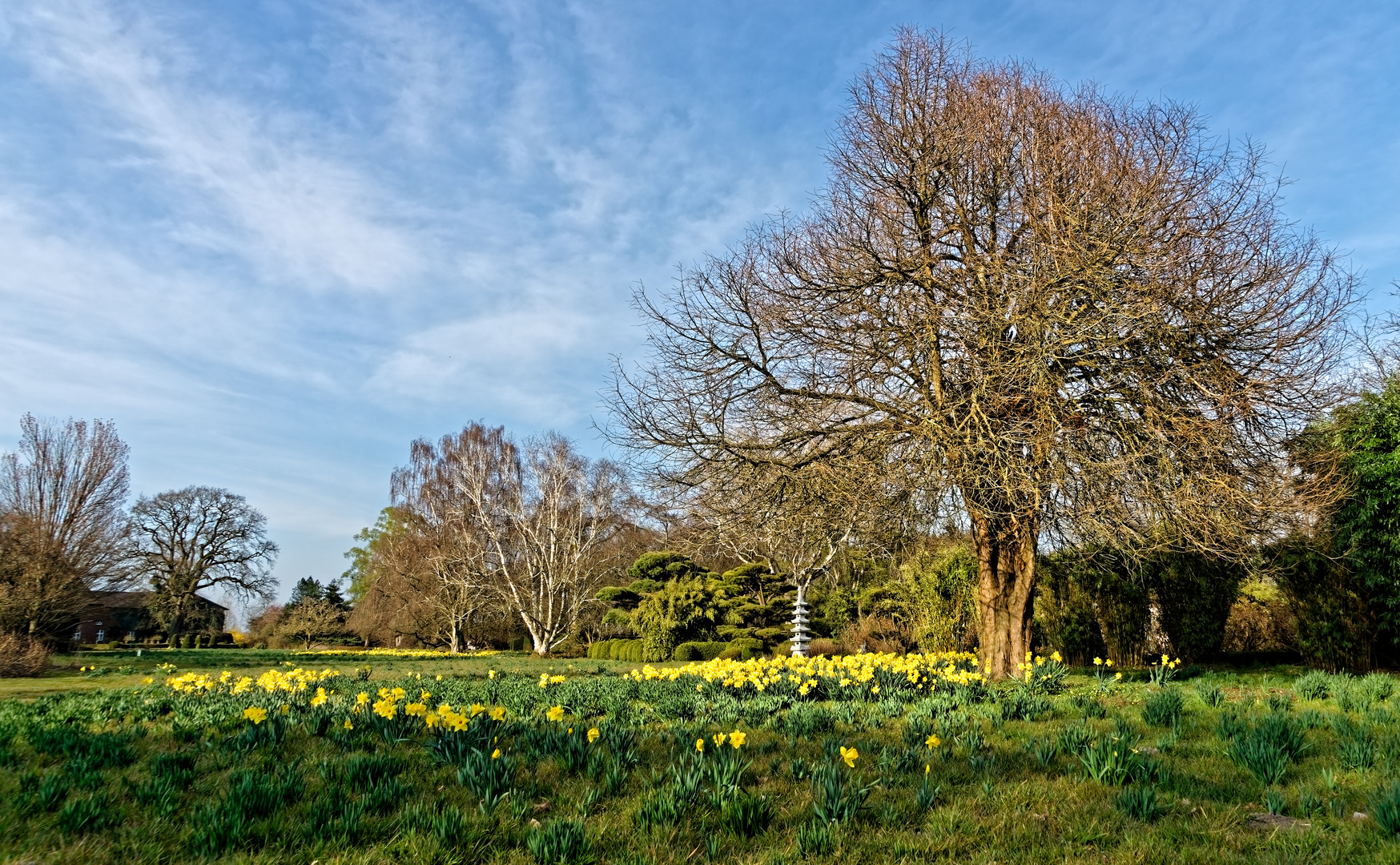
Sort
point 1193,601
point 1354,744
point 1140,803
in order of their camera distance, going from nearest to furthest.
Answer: point 1140,803
point 1354,744
point 1193,601

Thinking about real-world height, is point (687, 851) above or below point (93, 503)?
below

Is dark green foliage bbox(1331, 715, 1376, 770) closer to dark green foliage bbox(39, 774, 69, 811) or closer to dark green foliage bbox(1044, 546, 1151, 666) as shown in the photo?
dark green foliage bbox(39, 774, 69, 811)

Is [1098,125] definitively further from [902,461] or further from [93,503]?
[93,503]

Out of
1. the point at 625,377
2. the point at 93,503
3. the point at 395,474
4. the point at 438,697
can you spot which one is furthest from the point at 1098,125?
the point at 395,474

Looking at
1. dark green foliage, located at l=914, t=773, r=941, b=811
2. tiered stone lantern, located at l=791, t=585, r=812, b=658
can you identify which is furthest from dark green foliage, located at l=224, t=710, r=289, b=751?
tiered stone lantern, located at l=791, t=585, r=812, b=658

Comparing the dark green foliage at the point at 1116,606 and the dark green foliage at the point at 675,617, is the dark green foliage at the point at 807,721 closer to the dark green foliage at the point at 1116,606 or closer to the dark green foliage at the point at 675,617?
the dark green foliage at the point at 1116,606

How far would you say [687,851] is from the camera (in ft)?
10.1

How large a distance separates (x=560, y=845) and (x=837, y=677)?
581 centimetres

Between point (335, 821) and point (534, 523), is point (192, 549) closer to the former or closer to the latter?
point (534, 523)

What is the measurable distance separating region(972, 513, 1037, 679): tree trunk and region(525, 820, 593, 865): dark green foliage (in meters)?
8.02

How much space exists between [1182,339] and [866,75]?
5.98m

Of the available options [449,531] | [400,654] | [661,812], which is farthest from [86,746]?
[449,531]

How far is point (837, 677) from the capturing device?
8.23m

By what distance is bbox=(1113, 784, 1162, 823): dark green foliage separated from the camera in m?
3.43
